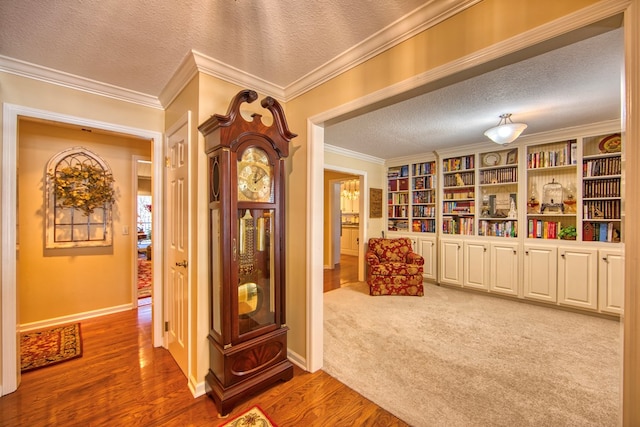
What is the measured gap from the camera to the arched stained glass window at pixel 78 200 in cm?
302

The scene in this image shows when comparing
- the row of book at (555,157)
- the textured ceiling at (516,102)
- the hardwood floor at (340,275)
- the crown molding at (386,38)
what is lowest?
the hardwood floor at (340,275)

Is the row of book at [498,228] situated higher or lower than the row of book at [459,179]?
lower

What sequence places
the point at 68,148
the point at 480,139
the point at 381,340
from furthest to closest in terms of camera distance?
the point at 480,139, the point at 68,148, the point at 381,340

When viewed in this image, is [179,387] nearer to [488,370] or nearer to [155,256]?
[155,256]

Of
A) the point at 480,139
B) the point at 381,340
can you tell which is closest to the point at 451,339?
the point at 381,340

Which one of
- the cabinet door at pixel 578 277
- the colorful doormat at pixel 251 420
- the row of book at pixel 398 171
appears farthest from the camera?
the row of book at pixel 398 171

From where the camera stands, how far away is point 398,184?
18.1ft

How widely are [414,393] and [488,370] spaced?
794 mm

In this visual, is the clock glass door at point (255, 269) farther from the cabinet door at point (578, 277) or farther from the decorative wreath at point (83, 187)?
the cabinet door at point (578, 277)

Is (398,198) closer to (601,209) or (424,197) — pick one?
(424,197)

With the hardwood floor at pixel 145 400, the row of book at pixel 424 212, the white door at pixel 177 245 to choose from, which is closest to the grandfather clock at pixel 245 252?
the hardwood floor at pixel 145 400

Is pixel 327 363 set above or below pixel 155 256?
below

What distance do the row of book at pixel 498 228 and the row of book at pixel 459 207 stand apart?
29cm

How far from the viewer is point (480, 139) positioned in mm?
4051
